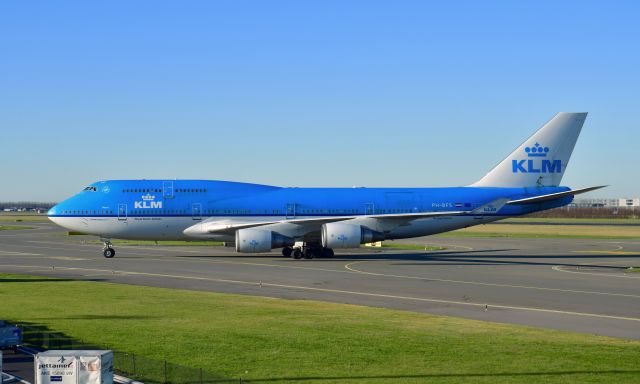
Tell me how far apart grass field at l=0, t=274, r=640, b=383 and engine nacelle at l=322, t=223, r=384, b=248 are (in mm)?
20854

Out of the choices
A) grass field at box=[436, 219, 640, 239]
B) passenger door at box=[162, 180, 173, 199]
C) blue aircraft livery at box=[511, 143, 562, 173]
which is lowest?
grass field at box=[436, 219, 640, 239]

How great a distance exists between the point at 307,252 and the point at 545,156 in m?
19.2

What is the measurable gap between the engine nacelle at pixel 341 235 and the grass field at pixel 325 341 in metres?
20.9

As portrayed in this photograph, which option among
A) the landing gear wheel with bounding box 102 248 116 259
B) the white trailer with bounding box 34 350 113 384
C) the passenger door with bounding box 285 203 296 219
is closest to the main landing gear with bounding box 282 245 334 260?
the passenger door with bounding box 285 203 296 219

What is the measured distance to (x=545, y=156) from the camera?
58219 mm

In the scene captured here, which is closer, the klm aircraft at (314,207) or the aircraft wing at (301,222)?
the aircraft wing at (301,222)

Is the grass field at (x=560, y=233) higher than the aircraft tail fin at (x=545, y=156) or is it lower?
lower

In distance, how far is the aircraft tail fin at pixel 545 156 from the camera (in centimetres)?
5800

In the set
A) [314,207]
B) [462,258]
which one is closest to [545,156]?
[462,258]

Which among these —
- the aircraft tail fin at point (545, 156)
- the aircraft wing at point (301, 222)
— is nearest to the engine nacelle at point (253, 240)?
the aircraft wing at point (301, 222)

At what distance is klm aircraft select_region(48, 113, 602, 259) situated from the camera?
54.1 meters

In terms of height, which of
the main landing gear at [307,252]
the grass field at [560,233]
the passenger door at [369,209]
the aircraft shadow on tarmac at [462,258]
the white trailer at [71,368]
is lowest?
the white trailer at [71,368]

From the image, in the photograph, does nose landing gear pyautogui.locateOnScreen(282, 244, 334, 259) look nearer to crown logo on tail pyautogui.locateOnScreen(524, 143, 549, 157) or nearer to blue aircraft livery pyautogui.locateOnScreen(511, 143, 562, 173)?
blue aircraft livery pyautogui.locateOnScreen(511, 143, 562, 173)

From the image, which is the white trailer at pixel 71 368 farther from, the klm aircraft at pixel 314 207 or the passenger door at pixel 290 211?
the passenger door at pixel 290 211
